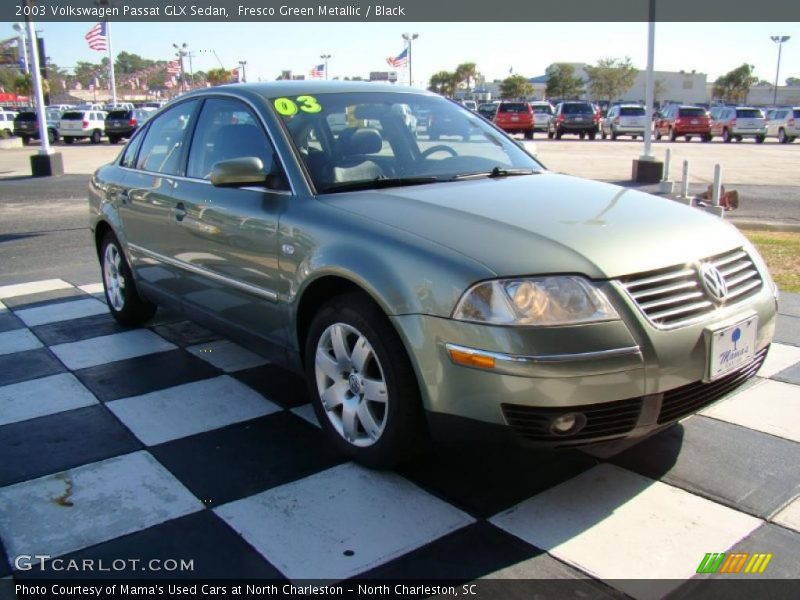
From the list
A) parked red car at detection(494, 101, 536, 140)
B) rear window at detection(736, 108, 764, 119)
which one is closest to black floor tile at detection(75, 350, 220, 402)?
parked red car at detection(494, 101, 536, 140)

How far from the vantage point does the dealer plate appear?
106 inches

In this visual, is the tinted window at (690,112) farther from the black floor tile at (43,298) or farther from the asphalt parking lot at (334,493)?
the black floor tile at (43,298)

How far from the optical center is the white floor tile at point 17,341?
492 cm

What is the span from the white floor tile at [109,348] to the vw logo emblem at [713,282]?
3484 millimetres

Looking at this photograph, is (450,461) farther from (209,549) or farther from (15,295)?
(15,295)

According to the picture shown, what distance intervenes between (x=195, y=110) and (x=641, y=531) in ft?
11.2

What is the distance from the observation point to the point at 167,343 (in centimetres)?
499

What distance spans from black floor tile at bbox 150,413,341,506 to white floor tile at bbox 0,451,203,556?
0.08 m

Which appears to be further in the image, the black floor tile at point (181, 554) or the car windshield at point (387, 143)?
the car windshield at point (387, 143)

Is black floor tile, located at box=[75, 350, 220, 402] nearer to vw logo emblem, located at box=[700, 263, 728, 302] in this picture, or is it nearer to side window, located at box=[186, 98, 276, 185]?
side window, located at box=[186, 98, 276, 185]

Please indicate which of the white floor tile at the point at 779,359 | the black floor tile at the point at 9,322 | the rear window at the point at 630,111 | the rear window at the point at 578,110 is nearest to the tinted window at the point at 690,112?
the rear window at the point at 630,111

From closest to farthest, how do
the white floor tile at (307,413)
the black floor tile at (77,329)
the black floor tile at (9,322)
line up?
1. the white floor tile at (307,413)
2. the black floor tile at (77,329)
3. the black floor tile at (9,322)

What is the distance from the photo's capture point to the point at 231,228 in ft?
12.1

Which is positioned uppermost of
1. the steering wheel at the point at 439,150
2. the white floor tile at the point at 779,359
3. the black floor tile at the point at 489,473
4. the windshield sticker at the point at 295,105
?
the windshield sticker at the point at 295,105
